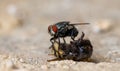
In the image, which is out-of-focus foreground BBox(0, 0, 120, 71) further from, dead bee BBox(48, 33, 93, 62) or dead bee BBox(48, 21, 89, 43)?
dead bee BBox(48, 21, 89, 43)

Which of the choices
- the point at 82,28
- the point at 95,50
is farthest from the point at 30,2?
the point at 95,50

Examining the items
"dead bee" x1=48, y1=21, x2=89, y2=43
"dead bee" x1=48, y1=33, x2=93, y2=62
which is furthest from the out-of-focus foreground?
"dead bee" x1=48, y1=21, x2=89, y2=43

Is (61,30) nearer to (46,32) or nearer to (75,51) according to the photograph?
(75,51)

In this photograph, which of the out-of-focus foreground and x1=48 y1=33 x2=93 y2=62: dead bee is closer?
the out-of-focus foreground

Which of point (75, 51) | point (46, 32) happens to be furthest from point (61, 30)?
point (46, 32)

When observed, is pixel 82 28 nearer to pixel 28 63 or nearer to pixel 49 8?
pixel 49 8

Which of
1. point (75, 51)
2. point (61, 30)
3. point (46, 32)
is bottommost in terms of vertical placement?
point (46, 32)

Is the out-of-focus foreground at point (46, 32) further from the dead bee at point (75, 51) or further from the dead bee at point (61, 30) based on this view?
the dead bee at point (61, 30)

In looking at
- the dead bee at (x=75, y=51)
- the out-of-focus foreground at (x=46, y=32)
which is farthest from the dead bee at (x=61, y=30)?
the out-of-focus foreground at (x=46, y=32)

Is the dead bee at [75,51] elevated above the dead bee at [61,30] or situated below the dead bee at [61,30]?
below
